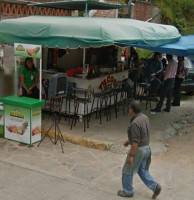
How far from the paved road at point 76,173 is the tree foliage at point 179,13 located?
16.4 meters

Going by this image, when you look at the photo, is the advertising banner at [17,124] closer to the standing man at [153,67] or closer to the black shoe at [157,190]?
the black shoe at [157,190]

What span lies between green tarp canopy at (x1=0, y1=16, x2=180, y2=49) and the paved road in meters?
2.39

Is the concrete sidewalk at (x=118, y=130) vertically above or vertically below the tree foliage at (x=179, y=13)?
below

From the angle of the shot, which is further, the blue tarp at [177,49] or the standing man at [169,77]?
the standing man at [169,77]

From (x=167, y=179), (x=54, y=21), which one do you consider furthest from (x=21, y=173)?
(x=54, y=21)

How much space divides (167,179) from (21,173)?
8.75 ft

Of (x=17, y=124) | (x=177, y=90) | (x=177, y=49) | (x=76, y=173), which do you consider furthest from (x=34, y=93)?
(x=177, y=90)

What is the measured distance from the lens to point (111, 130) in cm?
907

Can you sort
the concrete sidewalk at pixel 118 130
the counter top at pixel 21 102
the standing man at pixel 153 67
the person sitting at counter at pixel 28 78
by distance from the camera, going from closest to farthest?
the counter top at pixel 21 102 → the concrete sidewalk at pixel 118 130 → the person sitting at counter at pixel 28 78 → the standing man at pixel 153 67

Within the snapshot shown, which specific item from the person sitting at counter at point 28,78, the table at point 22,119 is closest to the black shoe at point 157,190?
A: the table at point 22,119

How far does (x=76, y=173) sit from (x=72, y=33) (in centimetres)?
320

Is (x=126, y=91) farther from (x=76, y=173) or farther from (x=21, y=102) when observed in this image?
(x=76, y=173)

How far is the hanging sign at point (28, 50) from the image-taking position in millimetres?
7863

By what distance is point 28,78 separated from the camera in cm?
884
